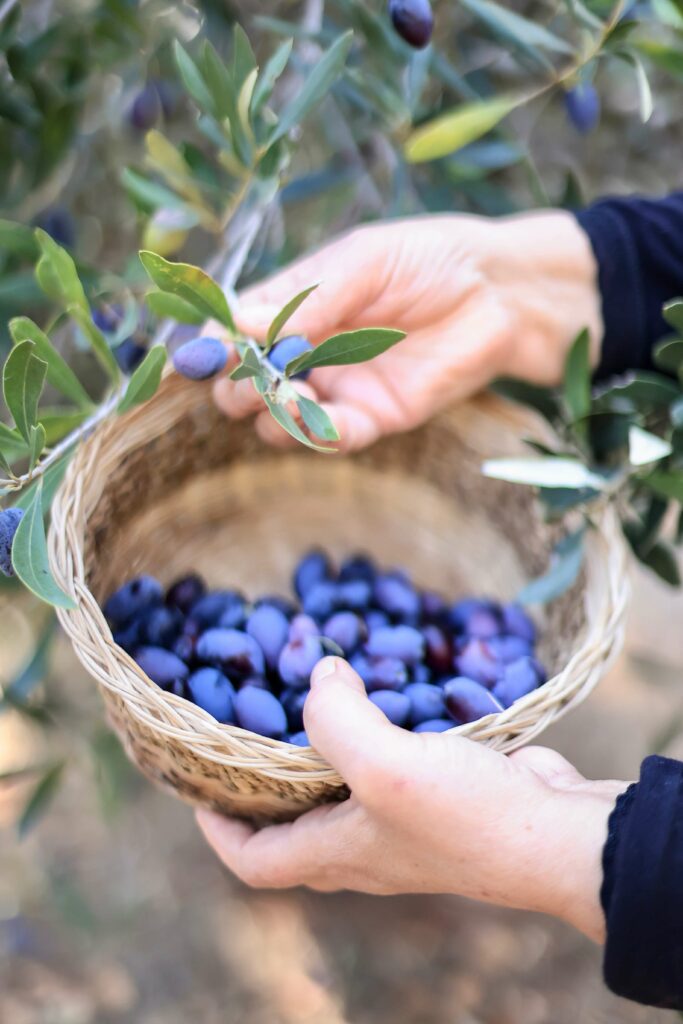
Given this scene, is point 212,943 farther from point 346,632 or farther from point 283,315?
point 283,315

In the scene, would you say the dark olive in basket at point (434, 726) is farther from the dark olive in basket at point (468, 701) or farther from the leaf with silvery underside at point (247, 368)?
the leaf with silvery underside at point (247, 368)

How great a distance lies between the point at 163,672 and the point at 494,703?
305 millimetres

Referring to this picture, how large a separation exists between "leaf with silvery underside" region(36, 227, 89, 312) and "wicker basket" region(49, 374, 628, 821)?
0.44ft

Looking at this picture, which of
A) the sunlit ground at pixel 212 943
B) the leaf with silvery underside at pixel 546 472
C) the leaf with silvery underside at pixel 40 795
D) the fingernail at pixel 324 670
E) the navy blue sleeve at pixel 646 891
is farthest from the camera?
the sunlit ground at pixel 212 943

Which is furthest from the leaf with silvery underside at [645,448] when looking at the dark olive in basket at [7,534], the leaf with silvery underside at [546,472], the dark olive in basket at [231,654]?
the dark olive in basket at [7,534]

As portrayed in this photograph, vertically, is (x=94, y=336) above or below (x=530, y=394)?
above

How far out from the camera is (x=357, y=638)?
980 mm

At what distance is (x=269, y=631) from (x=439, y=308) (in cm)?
39

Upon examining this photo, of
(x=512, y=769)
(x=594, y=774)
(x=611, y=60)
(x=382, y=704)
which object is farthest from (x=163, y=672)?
(x=611, y=60)

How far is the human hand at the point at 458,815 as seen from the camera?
65 cm

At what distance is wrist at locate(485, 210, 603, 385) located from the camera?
1.04 meters

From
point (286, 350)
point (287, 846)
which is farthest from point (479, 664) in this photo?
point (286, 350)

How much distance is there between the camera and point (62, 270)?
2.52 ft

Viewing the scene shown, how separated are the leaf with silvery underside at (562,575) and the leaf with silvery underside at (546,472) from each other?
0.22 feet
